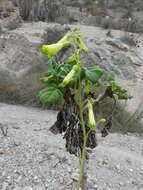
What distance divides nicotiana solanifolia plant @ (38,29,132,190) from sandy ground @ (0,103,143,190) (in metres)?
0.47

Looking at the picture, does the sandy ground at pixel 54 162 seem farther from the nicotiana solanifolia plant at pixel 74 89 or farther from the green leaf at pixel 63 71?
the green leaf at pixel 63 71

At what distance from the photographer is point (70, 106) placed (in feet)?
4.54

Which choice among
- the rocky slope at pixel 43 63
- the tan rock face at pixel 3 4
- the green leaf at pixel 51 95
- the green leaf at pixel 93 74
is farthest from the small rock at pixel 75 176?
the tan rock face at pixel 3 4

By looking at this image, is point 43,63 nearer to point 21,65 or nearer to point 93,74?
point 21,65

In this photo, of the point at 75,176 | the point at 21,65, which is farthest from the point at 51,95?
the point at 21,65

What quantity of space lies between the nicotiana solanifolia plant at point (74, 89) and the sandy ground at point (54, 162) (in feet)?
1.55

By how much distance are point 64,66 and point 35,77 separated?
10.3ft

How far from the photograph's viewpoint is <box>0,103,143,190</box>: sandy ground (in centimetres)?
199

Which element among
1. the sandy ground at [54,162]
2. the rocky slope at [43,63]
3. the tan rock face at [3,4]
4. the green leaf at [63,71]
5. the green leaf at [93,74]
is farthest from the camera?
the tan rock face at [3,4]

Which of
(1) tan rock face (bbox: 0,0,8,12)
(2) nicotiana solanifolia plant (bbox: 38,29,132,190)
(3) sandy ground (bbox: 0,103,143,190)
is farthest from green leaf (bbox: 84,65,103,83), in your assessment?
(1) tan rock face (bbox: 0,0,8,12)

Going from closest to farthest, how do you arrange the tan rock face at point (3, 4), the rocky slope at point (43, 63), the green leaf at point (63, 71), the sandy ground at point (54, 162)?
the green leaf at point (63, 71) → the sandy ground at point (54, 162) → the rocky slope at point (43, 63) → the tan rock face at point (3, 4)

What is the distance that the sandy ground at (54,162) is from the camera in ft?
6.54

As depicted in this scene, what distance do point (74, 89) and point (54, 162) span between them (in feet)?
3.76

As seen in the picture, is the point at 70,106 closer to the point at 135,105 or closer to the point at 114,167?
the point at 114,167
